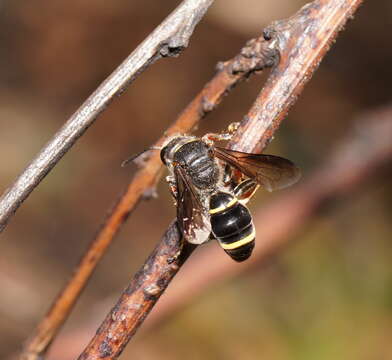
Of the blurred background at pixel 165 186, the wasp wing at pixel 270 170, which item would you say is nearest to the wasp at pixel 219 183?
the wasp wing at pixel 270 170

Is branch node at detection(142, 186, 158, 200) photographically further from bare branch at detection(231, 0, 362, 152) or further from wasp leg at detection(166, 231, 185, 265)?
wasp leg at detection(166, 231, 185, 265)

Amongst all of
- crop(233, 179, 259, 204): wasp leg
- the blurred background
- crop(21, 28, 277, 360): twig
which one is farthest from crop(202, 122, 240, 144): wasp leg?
the blurred background

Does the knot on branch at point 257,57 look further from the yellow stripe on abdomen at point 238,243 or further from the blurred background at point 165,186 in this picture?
the blurred background at point 165,186

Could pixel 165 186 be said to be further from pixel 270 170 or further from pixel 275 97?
pixel 275 97

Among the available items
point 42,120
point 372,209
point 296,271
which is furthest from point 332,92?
point 42,120

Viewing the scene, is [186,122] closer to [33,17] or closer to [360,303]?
[360,303]

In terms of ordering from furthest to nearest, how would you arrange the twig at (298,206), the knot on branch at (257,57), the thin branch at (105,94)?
the twig at (298,206), the knot on branch at (257,57), the thin branch at (105,94)
